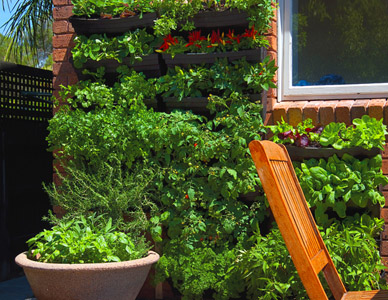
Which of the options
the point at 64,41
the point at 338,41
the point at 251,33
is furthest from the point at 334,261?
the point at 64,41

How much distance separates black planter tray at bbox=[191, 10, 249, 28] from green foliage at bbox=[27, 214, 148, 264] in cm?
143

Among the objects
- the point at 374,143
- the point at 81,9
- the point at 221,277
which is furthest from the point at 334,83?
the point at 81,9

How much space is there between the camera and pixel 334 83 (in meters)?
4.02

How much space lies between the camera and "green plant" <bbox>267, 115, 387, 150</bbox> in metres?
3.36

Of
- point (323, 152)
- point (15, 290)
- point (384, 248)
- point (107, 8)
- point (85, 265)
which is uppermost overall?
point (107, 8)

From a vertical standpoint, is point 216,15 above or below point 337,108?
above

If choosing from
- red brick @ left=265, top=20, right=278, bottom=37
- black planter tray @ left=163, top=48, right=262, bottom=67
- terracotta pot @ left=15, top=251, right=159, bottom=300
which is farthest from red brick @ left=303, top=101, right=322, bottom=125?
terracotta pot @ left=15, top=251, right=159, bottom=300

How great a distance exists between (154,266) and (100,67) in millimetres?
1420

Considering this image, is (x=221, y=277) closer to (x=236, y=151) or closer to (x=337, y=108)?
(x=236, y=151)

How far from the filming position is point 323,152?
3486 millimetres

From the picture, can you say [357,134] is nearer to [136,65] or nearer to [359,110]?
[359,110]

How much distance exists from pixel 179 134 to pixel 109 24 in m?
0.93

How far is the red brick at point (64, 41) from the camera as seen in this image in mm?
4160

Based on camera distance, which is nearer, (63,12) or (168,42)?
(168,42)
